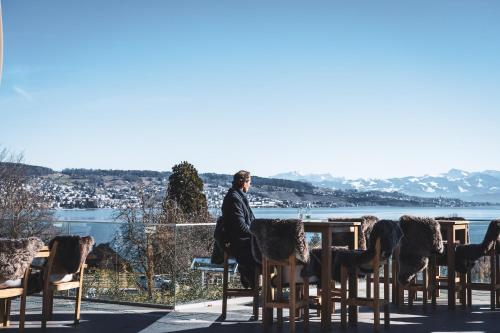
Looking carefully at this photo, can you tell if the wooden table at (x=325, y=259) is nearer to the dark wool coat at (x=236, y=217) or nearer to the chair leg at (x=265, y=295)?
the chair leg at (x=265, y=295)

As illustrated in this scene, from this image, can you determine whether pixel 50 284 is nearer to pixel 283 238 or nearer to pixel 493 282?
pixel 283 238

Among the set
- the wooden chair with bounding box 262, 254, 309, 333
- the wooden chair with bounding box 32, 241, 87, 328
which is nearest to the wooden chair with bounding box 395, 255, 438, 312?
the wooden chair with bounding box 262, 254, 309, 333

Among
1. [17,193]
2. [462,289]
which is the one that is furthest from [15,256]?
[17,193]

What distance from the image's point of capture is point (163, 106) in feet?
89.6

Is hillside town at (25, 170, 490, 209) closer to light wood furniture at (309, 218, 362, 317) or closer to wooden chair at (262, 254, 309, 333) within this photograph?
light wood furniture at (309, 218, 362, 317)

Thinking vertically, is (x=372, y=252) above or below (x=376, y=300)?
above

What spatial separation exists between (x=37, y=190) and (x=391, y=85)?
24894 mm

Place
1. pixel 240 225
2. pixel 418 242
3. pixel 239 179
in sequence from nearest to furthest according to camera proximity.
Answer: pixel 240 225 < pixel 239 179 < pixel 418 242

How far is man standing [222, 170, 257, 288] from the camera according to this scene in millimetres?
7566

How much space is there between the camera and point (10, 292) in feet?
21.3

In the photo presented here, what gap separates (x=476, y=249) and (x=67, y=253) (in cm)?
469

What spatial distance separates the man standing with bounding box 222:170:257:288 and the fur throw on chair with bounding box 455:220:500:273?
2.81 m

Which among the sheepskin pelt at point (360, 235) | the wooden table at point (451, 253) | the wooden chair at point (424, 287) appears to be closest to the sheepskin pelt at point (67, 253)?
the sheepskin pelt at point (360, 235)

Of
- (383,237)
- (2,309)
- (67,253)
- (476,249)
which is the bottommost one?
(2,309)
